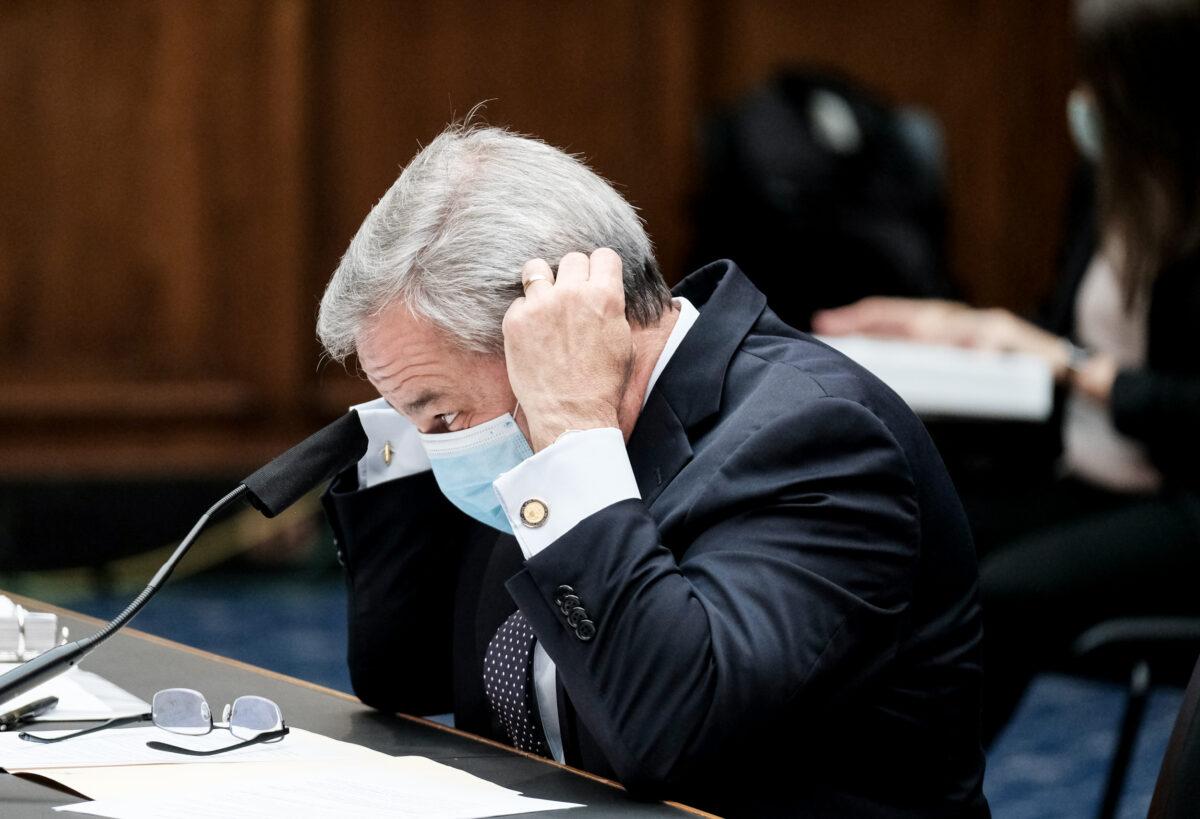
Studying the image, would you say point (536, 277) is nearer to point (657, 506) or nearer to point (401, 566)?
point (657, 506)

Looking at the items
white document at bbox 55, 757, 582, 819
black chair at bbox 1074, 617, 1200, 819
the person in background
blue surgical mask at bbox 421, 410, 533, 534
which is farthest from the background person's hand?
white document at bbox 55, 757, 582, 819

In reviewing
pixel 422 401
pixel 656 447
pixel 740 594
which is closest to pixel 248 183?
pixel 422 401

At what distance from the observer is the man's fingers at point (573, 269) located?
1487 mm

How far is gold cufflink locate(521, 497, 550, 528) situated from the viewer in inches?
55.3

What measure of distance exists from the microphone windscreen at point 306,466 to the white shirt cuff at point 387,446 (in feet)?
0.13

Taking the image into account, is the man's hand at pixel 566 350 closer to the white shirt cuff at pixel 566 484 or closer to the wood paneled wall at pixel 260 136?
the white shirt cuff at pixel 566 484

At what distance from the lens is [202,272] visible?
5207mm

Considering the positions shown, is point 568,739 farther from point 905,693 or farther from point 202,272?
point 202,272

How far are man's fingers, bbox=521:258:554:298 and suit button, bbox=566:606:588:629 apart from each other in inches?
11.6

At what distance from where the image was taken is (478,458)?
161 centimetres

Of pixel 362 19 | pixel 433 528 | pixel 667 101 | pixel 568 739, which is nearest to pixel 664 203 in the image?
pixel 667 101

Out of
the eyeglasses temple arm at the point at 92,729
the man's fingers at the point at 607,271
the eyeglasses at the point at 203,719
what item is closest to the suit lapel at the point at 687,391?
the man's fingers at the point at 607,271

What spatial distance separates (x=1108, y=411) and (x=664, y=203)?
265 centimetres

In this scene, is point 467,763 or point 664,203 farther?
point 664,203
